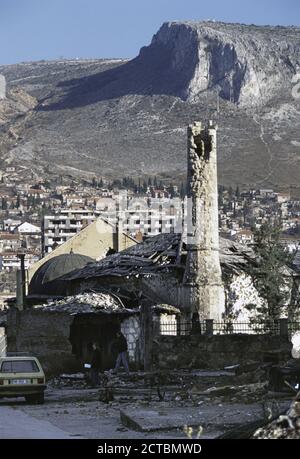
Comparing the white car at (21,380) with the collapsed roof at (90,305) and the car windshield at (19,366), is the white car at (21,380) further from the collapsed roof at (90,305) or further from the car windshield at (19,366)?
the collapsed roof at (90,305)

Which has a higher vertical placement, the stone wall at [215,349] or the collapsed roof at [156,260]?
the collapsed roof at [156,260]

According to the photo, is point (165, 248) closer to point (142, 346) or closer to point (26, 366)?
point (142, 346)

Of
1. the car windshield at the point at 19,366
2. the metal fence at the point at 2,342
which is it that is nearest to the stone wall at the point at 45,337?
the metal fence at the point at 2,342

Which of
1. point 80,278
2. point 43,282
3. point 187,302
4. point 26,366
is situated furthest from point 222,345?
point 43,282

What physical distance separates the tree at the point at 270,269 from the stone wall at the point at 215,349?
8.49 m

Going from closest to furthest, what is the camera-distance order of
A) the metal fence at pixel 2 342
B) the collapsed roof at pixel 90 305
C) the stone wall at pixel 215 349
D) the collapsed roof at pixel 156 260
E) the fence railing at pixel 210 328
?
1. the stone wall at pixel 215 349
2. the fence railing at pixel 210 328
3. the collapsed roof at pixel 90 305
4. the metal fence at pixel 2 342
5. the collapsed roof at pixel 156 260

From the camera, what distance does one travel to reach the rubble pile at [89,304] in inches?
1469

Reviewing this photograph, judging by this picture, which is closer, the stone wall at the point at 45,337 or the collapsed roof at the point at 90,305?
the stone wall at the point at 45,337

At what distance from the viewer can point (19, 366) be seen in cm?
2586

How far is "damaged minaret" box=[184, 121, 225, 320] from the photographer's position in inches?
1576

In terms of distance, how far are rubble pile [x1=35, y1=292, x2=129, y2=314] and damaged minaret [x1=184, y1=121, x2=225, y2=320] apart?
213cm

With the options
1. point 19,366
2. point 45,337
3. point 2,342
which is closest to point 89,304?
point 45,337

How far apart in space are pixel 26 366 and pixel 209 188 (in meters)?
15.6

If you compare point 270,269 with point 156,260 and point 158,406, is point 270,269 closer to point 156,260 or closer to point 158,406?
point 156,260
